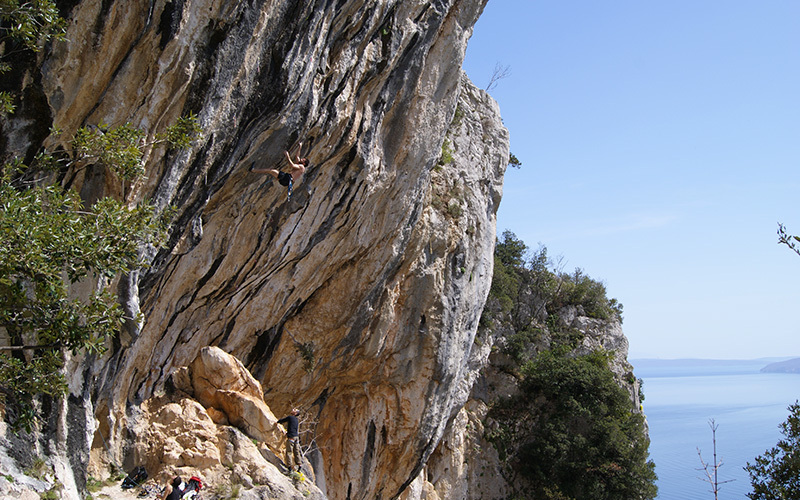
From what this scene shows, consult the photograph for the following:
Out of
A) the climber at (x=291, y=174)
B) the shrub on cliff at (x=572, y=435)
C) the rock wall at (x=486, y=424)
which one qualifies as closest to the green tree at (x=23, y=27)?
the climber at (x=291, y=174)

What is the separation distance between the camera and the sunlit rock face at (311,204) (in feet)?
25.2

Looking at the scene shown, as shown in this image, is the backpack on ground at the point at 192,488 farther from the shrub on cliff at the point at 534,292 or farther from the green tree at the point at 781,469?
the shrub on cliff at the point at 534,292

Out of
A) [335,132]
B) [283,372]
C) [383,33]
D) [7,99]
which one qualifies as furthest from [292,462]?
[383,33]

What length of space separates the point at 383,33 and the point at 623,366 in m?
22.1

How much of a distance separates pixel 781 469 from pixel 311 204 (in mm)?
10743

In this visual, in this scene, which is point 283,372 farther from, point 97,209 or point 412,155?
point 97,209

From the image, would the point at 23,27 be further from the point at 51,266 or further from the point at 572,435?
the point at 572,435

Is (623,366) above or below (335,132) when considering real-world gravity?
below

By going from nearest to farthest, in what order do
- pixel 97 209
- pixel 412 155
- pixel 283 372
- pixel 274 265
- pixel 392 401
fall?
pixel 97 209 → pixel 274 265 → pixel 412 155 → pixel 283 372 → pixel 392 401

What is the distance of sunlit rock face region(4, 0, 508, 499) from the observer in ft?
25.2

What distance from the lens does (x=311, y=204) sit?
11648 millimetres

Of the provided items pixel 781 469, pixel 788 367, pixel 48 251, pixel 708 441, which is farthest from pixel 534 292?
pixel 788 367

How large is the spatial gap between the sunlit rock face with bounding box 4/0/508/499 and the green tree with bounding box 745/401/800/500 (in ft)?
→ 26.2

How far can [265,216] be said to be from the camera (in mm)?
11016
